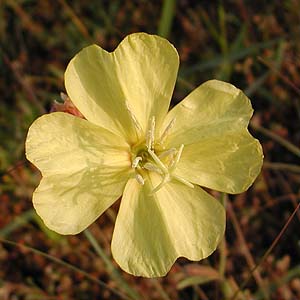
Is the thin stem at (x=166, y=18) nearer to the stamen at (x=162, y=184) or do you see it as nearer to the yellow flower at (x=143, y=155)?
the yellow flower at (x=143, y=155)

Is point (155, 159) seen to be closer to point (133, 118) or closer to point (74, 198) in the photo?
point (133, 118)

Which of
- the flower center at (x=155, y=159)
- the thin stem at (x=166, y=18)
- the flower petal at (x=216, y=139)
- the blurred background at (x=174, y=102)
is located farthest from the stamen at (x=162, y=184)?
the thin stem at (x=166, y=18)

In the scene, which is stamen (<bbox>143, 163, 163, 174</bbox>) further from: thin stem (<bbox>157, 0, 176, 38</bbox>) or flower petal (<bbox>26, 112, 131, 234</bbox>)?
thin stem (<bbox>157, 0, 176, 38</bbox>)

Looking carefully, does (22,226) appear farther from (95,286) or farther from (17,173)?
(95,286)

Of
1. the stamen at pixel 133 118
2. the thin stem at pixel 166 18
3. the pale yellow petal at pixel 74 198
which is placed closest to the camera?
the pale yellow petal at pixel 74 198

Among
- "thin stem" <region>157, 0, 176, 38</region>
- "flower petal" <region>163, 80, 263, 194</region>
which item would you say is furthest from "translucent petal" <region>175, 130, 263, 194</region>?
"thin stem" <region>157, 0, 176, 38</region>

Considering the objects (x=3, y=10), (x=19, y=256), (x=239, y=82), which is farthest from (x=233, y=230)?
(x=3, y=10)
